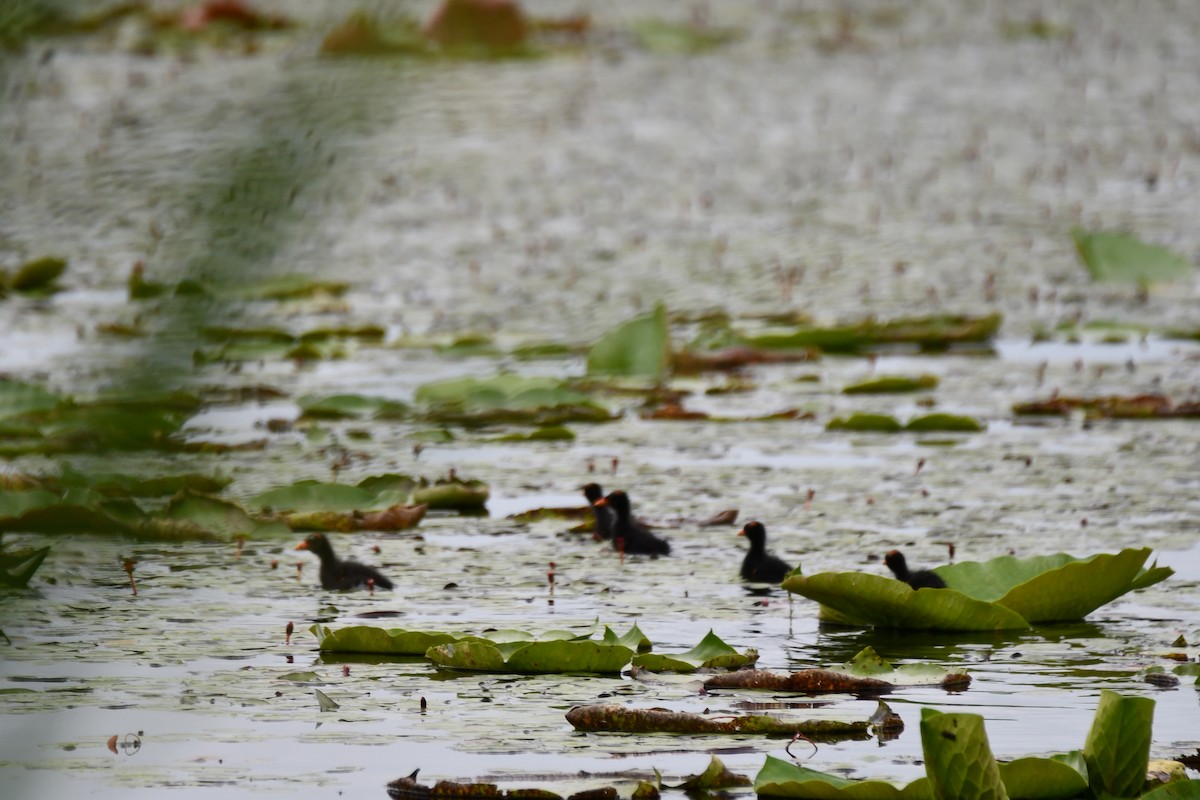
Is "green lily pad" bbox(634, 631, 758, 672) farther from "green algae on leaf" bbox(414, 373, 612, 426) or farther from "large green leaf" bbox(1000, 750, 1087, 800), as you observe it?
"green algae on leaf" bbox(414, 373, 612, 426)

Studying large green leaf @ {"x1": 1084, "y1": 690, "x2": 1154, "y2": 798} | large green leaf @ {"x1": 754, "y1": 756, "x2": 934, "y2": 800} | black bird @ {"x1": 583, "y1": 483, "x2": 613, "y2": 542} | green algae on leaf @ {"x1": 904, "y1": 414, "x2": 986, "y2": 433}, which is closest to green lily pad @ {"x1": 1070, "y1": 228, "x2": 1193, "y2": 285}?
green algae on leaf @ {"x1": 904, "y1": 414, "x2": 986, "y2": 433}

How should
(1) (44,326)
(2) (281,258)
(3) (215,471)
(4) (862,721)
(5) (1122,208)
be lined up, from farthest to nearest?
1. (5) (1122,208)
2. (1) (44,326)
3. (4) (862,721)
4. (3) (215,471)
5. (2) (281,258)

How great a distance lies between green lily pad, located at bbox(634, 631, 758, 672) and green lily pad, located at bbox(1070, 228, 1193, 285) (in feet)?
18.5

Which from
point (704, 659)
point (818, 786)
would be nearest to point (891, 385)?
point (704, 659)

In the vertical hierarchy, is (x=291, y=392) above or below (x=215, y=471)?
above

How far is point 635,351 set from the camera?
24.0 ft

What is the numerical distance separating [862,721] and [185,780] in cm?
99

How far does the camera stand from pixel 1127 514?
16.3 feet

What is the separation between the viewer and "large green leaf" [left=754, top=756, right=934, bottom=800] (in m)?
2.45

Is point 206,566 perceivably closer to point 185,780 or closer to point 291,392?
point 185,780

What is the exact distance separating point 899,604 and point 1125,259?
17.9 feet

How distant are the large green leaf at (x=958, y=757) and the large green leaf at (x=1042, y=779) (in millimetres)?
72

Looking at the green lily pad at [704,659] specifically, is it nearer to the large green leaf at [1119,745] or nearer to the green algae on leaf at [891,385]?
the large green leaf at [1119,745]

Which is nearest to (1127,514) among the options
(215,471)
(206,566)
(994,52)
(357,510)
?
(357,510)
